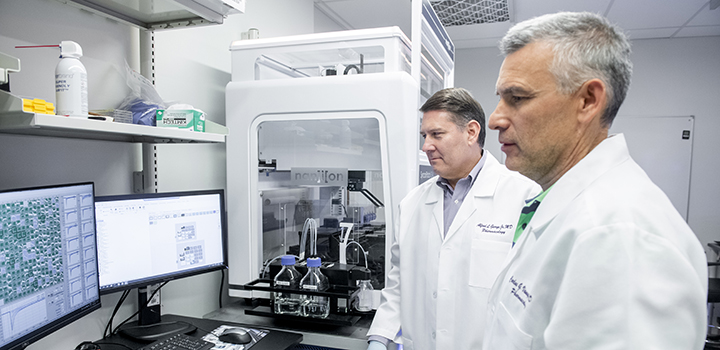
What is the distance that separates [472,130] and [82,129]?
47.4 inches

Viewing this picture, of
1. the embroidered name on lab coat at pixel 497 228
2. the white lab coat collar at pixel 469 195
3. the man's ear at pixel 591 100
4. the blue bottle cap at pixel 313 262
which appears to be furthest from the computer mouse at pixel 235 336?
the man's ear at pixel 591 100

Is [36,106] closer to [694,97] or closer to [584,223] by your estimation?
[584,223]

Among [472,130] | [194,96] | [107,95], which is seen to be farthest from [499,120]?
[194,96]

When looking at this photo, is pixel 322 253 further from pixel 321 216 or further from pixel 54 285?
pixel 54 285

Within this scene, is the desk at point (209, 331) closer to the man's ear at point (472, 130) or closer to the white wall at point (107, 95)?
the white wall at point (107, 95)

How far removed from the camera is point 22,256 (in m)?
0.94

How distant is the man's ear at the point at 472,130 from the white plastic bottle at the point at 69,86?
1.18m

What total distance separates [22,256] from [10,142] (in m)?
0.35

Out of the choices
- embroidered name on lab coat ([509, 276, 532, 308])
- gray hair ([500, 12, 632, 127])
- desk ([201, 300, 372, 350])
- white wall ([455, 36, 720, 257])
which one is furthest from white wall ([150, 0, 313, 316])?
Answer: white wall ([455, 36, 720, 257])

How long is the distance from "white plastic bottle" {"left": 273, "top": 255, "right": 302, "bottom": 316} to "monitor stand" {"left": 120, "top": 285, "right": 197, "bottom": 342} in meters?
0.33

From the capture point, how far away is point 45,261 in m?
1.01

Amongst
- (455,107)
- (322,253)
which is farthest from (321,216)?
(455,107)

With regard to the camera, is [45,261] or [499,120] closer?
[499,120]

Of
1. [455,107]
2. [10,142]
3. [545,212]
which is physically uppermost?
[455,107]
